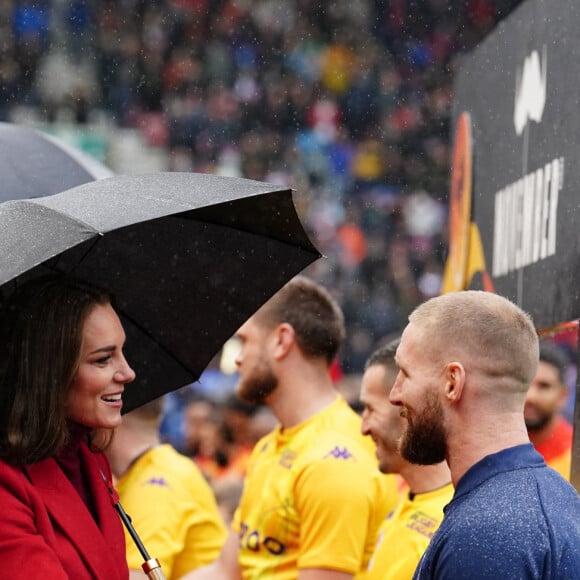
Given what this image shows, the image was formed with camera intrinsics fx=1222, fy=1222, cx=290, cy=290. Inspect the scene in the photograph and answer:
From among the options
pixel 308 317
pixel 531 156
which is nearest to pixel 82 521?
pixel 531 156

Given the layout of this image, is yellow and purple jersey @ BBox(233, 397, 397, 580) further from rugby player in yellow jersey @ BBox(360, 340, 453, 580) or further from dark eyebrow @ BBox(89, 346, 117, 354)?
dark eyebrow @ BBox(89, 346, 117, 354)

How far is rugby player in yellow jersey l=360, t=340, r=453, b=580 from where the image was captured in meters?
3.52

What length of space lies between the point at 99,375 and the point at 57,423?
6.7 inches

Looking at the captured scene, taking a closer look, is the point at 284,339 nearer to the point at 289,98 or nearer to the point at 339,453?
the point at 339,453

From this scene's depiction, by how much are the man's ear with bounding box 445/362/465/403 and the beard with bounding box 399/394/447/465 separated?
49 mm

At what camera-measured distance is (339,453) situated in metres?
4.26

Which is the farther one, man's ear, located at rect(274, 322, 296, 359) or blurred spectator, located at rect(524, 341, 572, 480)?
blurred spectator, located at rect(524, 341, 572, 480)

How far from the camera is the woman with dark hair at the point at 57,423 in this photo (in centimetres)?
276

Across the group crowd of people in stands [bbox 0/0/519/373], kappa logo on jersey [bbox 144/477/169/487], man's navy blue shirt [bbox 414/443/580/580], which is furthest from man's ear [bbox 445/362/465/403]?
crowd of people in stands [bbox 0/0/519/373]

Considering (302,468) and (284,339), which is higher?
(284,339)

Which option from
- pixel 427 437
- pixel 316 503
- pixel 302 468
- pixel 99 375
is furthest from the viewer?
pixel 302 468

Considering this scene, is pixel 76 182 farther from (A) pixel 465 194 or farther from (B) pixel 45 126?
(B) pixel 45 126

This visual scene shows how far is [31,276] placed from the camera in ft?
10.4

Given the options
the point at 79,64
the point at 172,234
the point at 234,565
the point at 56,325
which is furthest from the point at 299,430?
the point at 79,64
